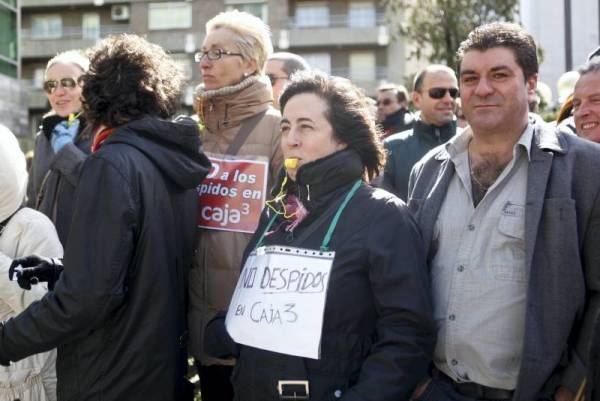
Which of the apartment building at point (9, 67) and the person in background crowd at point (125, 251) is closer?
the person in background crowd at point (125, 251)

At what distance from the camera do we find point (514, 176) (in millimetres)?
2988

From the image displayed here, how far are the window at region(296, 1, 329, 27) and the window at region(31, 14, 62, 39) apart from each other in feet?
40.9

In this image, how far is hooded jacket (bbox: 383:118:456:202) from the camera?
17.8 feet

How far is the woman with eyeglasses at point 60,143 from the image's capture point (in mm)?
4266

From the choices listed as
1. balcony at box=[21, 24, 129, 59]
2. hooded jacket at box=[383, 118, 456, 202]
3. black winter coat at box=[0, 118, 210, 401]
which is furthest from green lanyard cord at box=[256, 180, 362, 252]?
balcony at box=[21, 24, 129, 59]

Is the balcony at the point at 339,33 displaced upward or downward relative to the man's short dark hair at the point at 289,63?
upward

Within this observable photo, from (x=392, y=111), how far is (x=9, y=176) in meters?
4.89

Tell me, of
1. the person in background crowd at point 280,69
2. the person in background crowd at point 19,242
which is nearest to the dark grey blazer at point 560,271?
the person in background crowd at point 19,242

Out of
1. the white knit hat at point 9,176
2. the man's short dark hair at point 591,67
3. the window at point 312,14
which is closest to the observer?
the white knit hat at point 9,176

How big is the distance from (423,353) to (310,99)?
1029 mm

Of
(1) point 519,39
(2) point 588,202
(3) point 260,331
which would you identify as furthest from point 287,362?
(1) point 519,39

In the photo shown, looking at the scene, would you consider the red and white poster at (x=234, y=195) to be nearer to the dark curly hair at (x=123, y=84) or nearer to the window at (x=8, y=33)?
the dark curly hair at (x=123, y=84)

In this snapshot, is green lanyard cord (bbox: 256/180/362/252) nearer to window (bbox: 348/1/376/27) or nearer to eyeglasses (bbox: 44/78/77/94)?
eyeglasses (bbox: 44/78/77/94)

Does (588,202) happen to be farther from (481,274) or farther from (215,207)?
(215,207)
